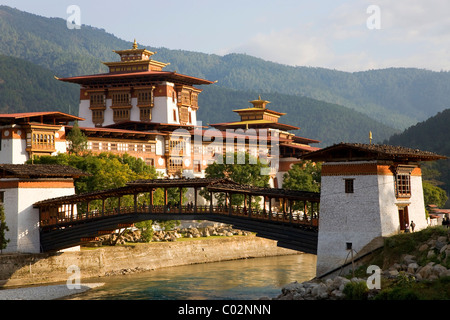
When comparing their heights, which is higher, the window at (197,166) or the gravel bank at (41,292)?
the window at (197,166)

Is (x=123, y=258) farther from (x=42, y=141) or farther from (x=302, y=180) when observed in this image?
(x=302, y=180)

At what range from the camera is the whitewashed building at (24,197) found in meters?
58.7

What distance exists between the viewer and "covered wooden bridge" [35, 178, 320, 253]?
1961 inches

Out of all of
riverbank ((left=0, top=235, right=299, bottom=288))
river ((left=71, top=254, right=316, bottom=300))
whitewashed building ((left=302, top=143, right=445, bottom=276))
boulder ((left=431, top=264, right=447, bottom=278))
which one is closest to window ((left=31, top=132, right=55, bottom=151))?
riverbank ((left=0, top=235, right=299, bottom=288))

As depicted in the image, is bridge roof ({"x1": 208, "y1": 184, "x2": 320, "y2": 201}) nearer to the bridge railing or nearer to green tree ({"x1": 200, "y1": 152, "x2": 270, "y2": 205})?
the bridge railing

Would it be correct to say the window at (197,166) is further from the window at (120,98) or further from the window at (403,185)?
the window at (403,185)

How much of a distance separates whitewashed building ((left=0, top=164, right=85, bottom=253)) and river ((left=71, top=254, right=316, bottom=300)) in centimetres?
700

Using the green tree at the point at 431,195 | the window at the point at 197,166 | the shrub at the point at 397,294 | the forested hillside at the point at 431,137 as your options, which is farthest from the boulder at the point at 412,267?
the forested hillside at the point at 431,137

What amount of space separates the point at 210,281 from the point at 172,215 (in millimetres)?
6682

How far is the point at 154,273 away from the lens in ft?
214

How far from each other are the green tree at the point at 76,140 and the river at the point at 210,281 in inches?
767

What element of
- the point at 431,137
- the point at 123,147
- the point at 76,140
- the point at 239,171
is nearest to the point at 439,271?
the point at 239,171
